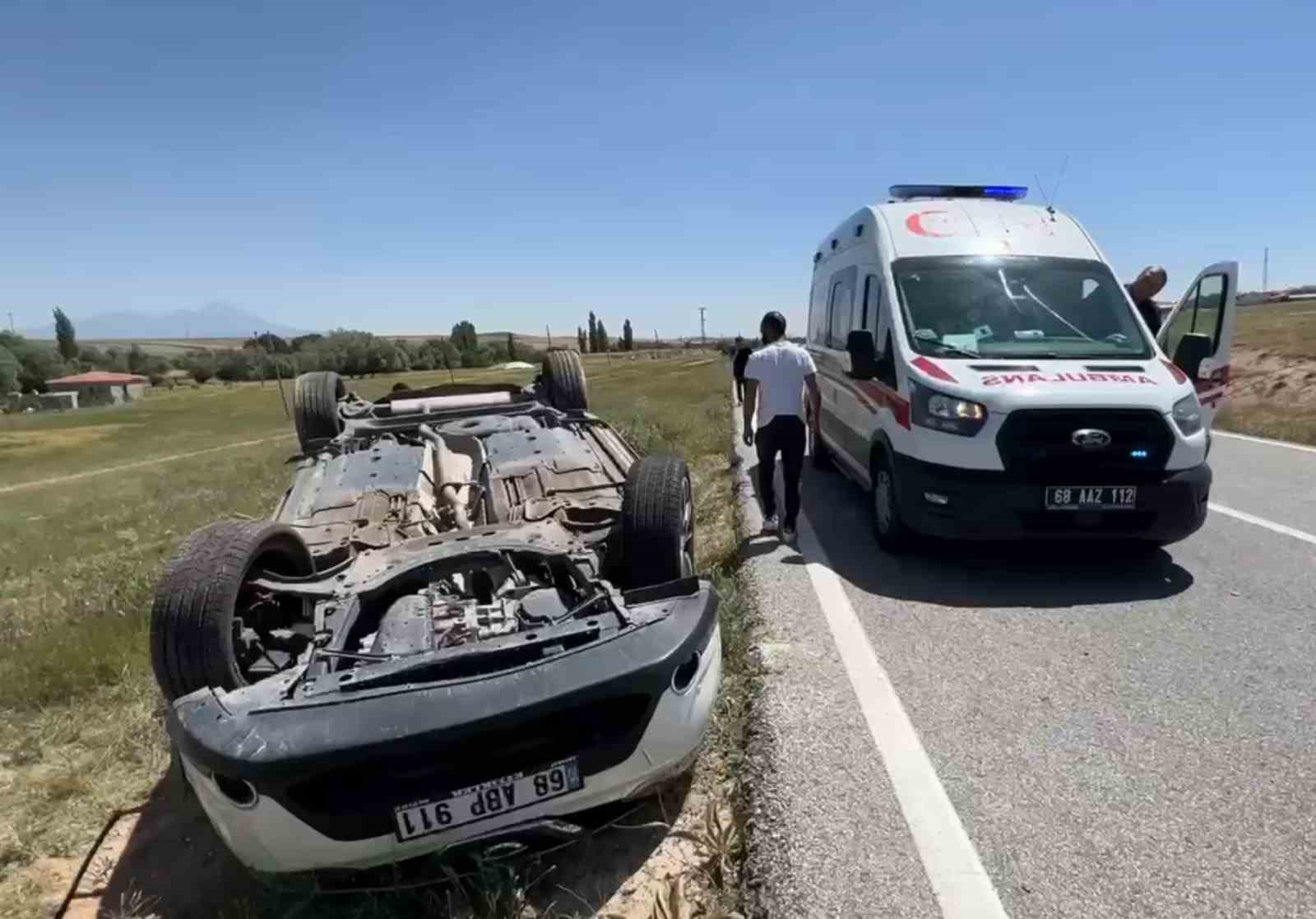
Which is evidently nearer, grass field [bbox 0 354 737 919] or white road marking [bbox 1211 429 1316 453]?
grass field [bbox 0 354 737 919]

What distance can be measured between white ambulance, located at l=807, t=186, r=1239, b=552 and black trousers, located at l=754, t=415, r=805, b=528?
593mm

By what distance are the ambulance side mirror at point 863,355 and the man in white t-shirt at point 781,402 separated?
0.33 metres

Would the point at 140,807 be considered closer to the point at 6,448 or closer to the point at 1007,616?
the point at 1007,616

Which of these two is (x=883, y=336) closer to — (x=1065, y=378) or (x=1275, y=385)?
(x=1065, y=378)

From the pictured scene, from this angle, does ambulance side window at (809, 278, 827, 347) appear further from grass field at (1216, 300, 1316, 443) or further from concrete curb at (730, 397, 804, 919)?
grass field at (1216, 300, 1316, 443)

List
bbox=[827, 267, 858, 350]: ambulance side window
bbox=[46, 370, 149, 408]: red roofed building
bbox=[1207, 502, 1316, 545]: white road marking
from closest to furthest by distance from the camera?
1. bbox=[1207, 502, 1316, 545]: white road marking
2. bbox=[827, 267, 858, 350]: ambulance side window
3. bbox=[46, 370, 149, 408]: red roofed building

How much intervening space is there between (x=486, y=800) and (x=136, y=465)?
30.0 meters

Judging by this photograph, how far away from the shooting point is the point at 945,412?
5406 mm

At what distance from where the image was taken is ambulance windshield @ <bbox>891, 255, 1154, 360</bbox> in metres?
5.97

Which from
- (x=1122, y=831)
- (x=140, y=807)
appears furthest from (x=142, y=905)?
(x=1122, y=831)

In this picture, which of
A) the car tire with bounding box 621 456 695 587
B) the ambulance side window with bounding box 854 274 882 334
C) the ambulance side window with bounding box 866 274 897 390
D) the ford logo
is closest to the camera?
the car tire with bounding box 621 456 695 587

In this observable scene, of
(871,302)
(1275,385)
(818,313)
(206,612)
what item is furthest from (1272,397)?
(206,612)

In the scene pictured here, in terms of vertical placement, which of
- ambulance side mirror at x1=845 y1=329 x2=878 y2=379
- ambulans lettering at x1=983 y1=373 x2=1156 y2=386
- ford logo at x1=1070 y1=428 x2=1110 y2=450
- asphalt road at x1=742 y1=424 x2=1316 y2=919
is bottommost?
asphalt road at x1=742 y1=424 x2=1316 y2=919

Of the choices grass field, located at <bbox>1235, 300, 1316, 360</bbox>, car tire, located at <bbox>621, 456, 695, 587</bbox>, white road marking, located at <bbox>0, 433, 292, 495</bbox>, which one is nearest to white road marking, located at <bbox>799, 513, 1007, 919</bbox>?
car tire, located at <bbox>621, 456, 695, 587</bbox>
